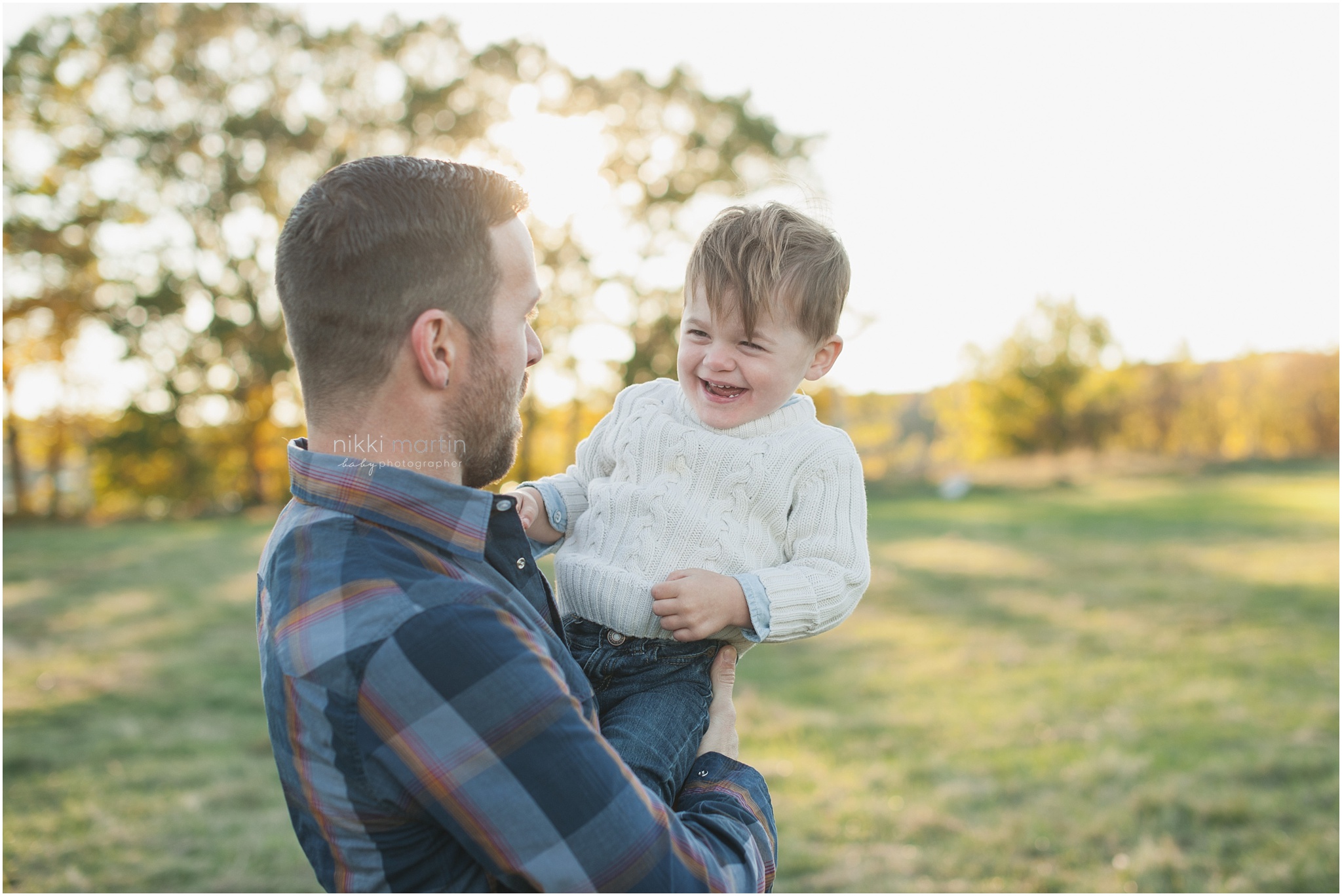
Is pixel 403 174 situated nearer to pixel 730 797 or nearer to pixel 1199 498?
pixel 730 797

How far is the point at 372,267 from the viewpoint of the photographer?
5.34 ft

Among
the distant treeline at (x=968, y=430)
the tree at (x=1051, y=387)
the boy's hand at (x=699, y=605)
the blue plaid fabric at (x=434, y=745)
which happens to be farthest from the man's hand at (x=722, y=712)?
the tree at (x=1051, y=387)

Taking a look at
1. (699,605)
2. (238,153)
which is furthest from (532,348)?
(238,153)

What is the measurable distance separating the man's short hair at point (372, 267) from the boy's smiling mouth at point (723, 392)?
58 centimetres

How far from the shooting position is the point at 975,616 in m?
10.9

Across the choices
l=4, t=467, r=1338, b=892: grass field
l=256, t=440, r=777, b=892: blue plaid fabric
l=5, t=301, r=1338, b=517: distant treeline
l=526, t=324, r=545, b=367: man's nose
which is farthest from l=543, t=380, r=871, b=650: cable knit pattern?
l=5, t=301, r=1338, b=517: distant treeline

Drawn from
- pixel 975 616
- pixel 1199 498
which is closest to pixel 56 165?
pixel 975 616

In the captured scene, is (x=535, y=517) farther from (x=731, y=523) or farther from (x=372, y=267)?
(x=372, y=267)

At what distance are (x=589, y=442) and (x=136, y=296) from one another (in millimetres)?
20791

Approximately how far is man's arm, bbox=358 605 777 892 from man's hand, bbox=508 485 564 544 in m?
0.77

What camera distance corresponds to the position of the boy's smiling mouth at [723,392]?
2107 mm

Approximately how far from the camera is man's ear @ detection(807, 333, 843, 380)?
219cm

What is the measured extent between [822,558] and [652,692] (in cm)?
43

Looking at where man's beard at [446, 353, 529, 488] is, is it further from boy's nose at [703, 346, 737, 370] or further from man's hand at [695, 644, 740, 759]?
man's hand at [695, 644, 740, 759]
